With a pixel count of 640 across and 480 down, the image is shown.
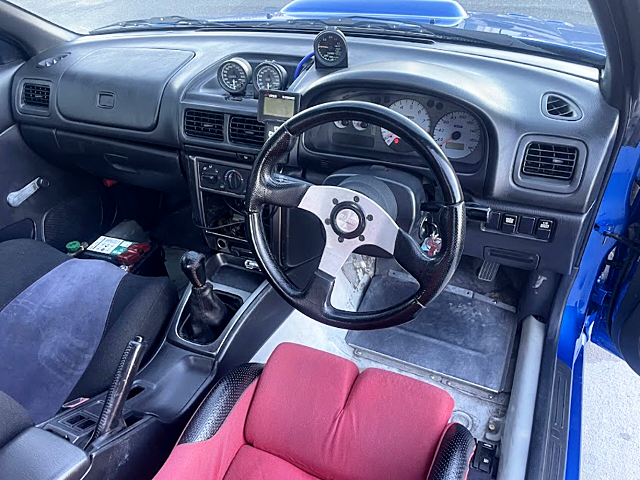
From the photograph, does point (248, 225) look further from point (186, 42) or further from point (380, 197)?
point (186, 42)

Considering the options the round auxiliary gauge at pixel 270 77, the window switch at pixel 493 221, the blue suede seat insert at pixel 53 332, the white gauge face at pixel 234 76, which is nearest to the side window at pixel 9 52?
the blue suede seat insert at pixel 53 332

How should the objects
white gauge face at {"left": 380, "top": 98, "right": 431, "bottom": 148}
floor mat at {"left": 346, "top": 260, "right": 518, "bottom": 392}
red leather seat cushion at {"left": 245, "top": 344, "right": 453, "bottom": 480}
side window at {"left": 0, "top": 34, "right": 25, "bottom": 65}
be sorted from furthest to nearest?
side window at {"left": 0, "top": 34, "right": 25, "bottom": 65}, floor mat at {"left": 346, "top": 260, "right": 518, "bottom": 392}, white gauge face at {"left": 380, "top": 98, "right": 431, "bottom": 148}, red leather seat cushion at {"left": 245, "top": 344, "right": 453, "bottom": 480}

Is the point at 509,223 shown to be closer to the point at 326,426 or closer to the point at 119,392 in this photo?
the point at 326,426

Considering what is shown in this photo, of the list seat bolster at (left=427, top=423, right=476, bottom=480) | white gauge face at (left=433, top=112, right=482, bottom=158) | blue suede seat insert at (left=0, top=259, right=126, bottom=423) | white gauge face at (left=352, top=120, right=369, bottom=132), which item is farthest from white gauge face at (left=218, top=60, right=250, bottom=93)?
seat bolster at (left=427, top=423, right=476, bottom=480)

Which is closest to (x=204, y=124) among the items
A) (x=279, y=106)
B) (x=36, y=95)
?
(x=279, y=106)

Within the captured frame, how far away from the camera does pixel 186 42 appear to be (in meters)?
2.08

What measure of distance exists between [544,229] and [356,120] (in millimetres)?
684

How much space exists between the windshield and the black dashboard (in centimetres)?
14

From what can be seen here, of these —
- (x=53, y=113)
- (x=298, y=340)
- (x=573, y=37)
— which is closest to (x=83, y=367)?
(x=298, y=340)

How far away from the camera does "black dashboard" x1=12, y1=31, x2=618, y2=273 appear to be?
4.46 ft

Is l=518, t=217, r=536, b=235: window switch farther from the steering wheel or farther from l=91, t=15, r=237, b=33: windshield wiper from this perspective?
l=91, t=15, r=237, b=33: windshield wiper

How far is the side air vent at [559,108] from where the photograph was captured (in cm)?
134

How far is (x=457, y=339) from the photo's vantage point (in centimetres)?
200

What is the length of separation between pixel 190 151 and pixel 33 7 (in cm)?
125
